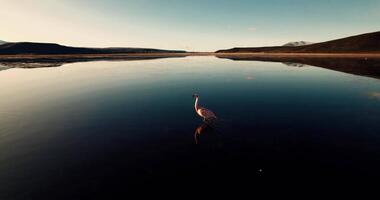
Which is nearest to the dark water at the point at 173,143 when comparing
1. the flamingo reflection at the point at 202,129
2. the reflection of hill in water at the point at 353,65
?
the flamingo reflection at the point at 202,129

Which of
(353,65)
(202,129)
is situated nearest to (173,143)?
(202,129)

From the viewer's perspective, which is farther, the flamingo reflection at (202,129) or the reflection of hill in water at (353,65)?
the reflection of hill in water at (353,65)

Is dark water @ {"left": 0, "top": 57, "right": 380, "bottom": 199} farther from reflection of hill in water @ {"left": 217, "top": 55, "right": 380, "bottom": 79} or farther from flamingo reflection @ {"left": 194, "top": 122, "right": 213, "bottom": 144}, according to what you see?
reflection of hill in water @ {"left": 217, "top": 55, "right": 380, "bottom": 79}

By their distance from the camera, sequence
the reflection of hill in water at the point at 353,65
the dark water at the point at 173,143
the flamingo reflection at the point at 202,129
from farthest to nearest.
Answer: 1. the reflection of hill in water at the point at 353,65
2. the flamingo reflection at the point at 202,129
3. the dark water at the point at 173,143

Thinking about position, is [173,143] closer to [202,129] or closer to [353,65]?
[202,129]

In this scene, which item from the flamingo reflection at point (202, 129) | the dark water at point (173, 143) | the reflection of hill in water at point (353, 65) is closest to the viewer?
the dark water at point (173, 143)

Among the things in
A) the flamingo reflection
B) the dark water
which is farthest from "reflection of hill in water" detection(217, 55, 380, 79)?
the flamingo reflection

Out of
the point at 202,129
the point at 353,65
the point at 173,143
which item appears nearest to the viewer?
the point at 173,143

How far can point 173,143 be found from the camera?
11.6 meters

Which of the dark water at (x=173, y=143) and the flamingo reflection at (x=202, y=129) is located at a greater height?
the dark water at (x=173, y=143)

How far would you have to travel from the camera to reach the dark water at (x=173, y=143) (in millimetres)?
8367

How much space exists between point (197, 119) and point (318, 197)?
9224 millimetres

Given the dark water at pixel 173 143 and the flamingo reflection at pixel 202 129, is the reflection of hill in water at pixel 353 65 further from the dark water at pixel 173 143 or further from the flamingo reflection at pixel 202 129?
the flamingo reflection at pixel 202 129

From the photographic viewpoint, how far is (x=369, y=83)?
28.2 meters
